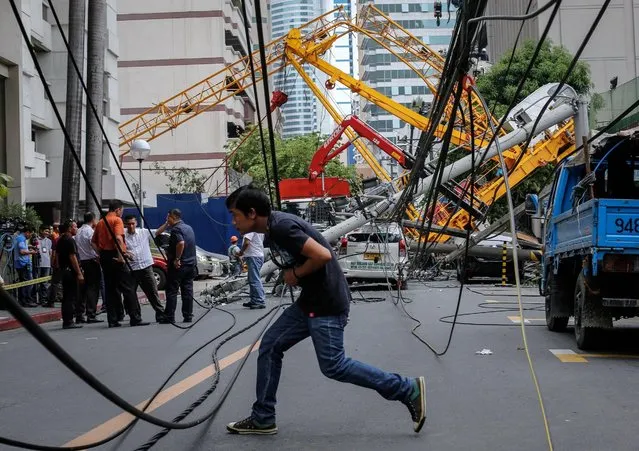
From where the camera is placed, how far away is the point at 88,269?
49.2 feet

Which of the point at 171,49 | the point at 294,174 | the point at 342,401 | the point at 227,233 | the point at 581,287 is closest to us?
the point at 342,401

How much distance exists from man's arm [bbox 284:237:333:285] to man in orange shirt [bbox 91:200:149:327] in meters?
8.79

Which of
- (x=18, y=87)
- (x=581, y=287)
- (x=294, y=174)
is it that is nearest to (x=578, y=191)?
(x=581, y=287)

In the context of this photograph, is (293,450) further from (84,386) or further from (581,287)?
(581,287)

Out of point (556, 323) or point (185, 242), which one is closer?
point (556, 323)

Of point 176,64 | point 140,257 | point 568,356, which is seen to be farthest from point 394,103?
point 176,64

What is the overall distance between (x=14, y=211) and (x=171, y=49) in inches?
1721

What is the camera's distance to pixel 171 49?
6206cm

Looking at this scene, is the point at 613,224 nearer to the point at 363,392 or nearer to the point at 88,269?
the point at 363,392

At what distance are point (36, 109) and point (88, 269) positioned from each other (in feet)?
42.4

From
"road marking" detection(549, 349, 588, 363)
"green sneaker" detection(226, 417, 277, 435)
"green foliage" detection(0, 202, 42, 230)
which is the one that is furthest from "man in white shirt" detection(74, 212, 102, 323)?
"green sneaker" detection(226, 417, 277, 435)

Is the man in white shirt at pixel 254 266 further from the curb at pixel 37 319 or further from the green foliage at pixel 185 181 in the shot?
the green foliage at pixel 185 181

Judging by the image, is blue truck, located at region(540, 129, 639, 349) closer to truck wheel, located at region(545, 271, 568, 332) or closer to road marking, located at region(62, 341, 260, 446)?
truck wheel, located at region(545, 271, 568, 332)

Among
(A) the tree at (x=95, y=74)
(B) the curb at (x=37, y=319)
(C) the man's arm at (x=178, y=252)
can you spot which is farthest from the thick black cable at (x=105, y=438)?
(A) the tree at (x=95, y=74)
